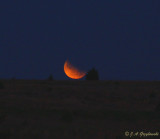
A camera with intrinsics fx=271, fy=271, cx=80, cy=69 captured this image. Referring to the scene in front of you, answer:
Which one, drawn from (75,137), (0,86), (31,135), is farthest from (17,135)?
(0,86)

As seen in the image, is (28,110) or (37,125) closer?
(37,125)

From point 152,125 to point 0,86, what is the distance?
25475 millimetres

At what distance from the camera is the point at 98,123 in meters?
13.8

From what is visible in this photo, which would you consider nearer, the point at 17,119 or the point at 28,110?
the point at 17,119

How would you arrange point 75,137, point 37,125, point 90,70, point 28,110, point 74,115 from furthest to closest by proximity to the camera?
point 90,70 < point 28,110 < point 74,115 < point 37,125 < point 75,137

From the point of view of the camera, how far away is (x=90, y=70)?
6256 cm

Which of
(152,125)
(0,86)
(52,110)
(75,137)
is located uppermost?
(0,86)

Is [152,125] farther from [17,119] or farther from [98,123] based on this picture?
[17,119]

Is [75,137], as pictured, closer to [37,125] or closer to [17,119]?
[37,125]

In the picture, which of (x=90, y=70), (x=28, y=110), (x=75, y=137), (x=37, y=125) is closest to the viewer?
(x=75, y=137)

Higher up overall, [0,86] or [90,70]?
[90,70]

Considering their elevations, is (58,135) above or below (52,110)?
below

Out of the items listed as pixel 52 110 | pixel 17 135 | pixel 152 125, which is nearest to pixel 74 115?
pixel 52 110

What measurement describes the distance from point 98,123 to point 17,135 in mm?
4666
